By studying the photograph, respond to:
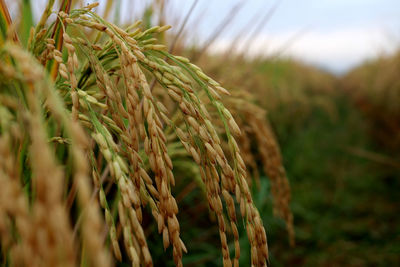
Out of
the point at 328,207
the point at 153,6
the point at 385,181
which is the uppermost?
the point at 153,6

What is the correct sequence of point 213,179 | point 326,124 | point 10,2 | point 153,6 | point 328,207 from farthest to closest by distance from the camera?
1. point 326,124
2. point 328,207
3. point 153,6
4. point 10,2
5. point 213,179

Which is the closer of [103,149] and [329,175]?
[103,149]

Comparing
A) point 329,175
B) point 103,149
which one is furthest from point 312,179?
point 103,149

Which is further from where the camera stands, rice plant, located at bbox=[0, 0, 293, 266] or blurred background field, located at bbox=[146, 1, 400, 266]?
blurred background field, located at bbox=[146, 1, 400, 266]

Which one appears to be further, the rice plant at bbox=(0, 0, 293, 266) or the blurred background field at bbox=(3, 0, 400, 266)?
the blurred background field at bbox=(3, 0, 400, 266)

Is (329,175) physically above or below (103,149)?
below

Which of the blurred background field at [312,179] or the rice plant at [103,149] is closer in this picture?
the rice plant at [103,149]

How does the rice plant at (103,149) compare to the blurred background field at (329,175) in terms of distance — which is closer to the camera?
the rice plant at (103,149)

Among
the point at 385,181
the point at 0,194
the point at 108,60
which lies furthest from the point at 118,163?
the point at 385,181

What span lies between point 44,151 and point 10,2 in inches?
70.0

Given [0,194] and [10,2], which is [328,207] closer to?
[10,2]

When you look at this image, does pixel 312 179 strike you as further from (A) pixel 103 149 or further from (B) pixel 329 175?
(A) pixel 103 149

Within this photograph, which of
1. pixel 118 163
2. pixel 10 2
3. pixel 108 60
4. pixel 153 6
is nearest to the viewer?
pixel 118 163

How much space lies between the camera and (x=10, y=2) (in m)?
1.79
